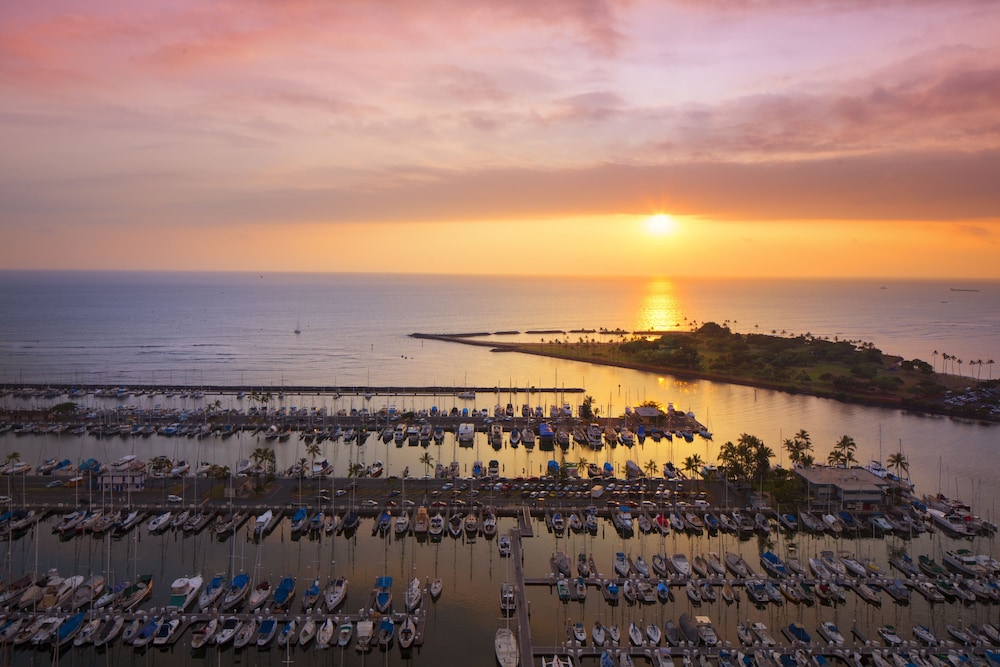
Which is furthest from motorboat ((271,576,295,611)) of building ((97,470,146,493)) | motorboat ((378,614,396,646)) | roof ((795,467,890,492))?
roof ((795,467,890,492))

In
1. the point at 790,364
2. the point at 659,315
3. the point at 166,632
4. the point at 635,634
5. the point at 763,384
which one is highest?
the point at 659,315

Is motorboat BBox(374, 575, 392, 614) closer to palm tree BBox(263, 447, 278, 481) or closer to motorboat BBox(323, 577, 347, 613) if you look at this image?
motorboat BBox(323, 577, 347, 613)

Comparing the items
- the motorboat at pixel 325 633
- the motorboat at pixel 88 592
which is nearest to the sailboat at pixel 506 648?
the motorboat at pixel 325 633

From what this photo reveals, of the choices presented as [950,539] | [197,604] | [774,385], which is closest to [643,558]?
[950,539]

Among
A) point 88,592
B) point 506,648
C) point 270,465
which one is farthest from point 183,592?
point 270,465

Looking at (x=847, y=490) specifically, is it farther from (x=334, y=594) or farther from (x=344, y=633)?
(x=344, y=633)

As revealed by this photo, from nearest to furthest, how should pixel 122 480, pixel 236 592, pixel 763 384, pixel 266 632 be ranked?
pixel 266 632 → pixel 236 592 → pixel 122 480 → pixel 763 384
